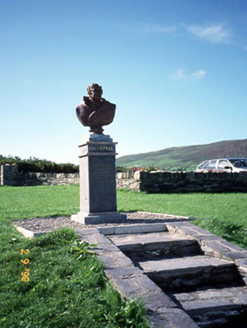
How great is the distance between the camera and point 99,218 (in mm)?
7066

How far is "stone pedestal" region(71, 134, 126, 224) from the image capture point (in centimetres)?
717

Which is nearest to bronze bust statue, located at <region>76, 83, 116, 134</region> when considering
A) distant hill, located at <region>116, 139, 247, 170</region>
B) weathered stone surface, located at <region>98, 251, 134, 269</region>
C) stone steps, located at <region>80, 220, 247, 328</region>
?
stone steps, located at <region>80, 220, 247, 328</region>

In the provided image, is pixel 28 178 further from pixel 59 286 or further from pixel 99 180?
pixel 59 286

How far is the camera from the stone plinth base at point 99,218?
6.99 meters

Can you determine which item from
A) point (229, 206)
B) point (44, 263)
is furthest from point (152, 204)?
point (44, 263)

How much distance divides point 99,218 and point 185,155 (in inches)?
2689

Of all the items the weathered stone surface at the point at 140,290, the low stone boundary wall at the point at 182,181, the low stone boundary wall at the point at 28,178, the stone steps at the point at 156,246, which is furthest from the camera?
the low stone boundary wall at the point at 28,178

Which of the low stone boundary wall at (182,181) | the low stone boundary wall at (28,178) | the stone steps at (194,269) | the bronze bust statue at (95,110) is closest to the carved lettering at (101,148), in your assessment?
the bronze bust statue at (95,110)

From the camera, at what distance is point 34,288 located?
11.7ft

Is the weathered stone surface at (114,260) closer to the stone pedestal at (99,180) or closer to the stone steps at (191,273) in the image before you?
the stone steps at (191,273)

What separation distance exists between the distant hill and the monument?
141ft

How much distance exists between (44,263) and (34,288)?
2.29 feet

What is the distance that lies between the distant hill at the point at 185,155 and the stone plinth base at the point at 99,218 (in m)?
43.2

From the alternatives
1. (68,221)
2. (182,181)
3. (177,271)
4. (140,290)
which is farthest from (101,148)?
(182,181)
